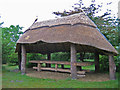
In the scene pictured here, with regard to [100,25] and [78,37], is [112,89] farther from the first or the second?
[100,25]

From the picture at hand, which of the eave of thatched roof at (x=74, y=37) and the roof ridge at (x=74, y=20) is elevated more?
the roof ridge at (x=74, y=20)

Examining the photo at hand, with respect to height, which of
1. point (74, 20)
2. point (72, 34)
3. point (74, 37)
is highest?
point (74, 20)

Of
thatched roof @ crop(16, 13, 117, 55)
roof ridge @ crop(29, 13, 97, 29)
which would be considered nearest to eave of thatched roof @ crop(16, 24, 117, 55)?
thatched roof @ crop(16, 13, 117, 55)

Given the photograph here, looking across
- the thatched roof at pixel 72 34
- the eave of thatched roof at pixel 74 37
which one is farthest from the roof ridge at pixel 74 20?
the eave of thatched roof at pixel 74 37

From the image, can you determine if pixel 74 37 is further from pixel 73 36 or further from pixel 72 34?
pixel 72 34

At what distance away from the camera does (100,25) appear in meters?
14.2

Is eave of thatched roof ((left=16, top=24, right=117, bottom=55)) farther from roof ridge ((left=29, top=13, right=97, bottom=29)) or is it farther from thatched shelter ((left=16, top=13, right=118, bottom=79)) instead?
roof ridge ((left=29, top=13, right=97, bottom=29))

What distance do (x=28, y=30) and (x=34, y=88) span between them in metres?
6.44

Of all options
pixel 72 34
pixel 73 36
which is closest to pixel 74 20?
pixel 72 34

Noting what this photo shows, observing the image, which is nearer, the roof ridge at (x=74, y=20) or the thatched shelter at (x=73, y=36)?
the thatched shelter at (x=73, y=36)

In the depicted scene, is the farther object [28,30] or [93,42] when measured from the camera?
[28,30]

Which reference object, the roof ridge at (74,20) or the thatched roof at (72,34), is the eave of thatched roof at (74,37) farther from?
the roof ridge at (74,20)

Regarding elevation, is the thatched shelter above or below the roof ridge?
below

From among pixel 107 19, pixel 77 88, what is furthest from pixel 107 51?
pixel 107 19
